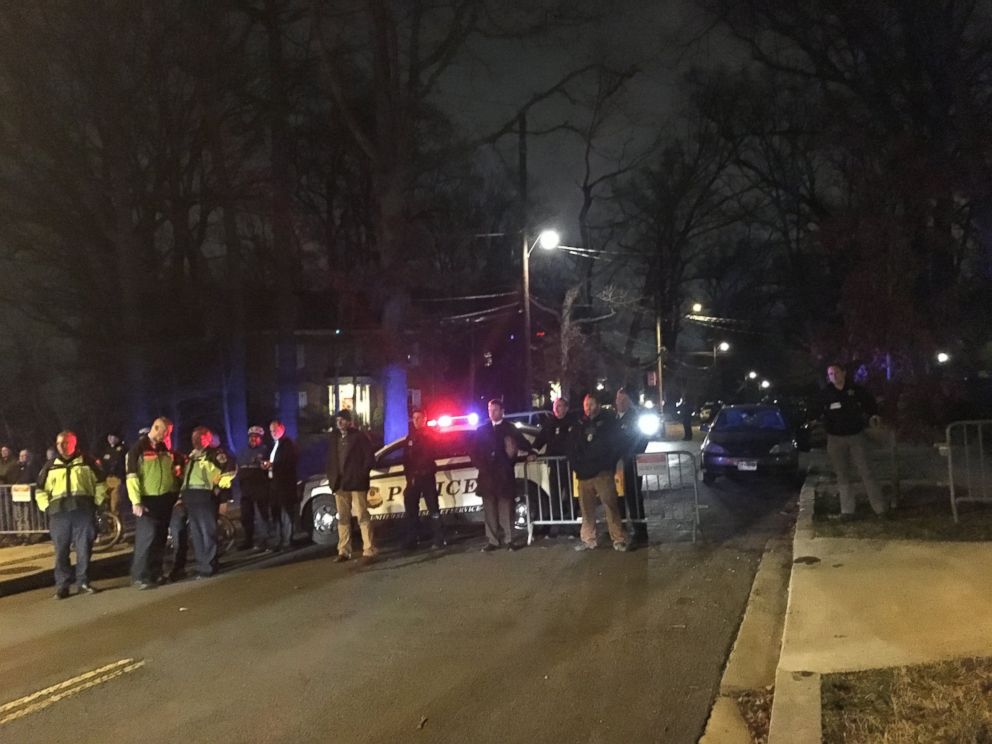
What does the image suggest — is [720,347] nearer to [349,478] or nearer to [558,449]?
[558,449]

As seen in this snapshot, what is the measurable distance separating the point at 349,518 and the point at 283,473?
57.0 inches

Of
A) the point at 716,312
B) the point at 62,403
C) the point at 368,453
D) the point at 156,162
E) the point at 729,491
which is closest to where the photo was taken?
the point at 368,453

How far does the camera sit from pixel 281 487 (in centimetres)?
1237

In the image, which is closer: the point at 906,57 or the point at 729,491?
the point at 729,491

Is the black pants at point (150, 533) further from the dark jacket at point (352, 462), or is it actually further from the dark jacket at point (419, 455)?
the dark jacket at point (419, 455)

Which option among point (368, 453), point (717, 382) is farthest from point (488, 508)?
point (717, 382)

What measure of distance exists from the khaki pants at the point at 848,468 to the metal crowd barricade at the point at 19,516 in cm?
1060

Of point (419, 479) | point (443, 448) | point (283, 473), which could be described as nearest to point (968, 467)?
point (443, 448)

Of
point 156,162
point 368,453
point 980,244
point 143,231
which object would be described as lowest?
point 368,453

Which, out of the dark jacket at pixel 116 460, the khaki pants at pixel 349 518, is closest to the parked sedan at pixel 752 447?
the khaki pants at pixel 349 518

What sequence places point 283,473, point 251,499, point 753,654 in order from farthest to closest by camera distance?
1. point 251,499
2. point 283,473
3. point 753,654

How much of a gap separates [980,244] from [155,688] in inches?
623

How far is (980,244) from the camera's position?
56.1ft

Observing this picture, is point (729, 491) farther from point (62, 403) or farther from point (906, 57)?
point (62, 403)
